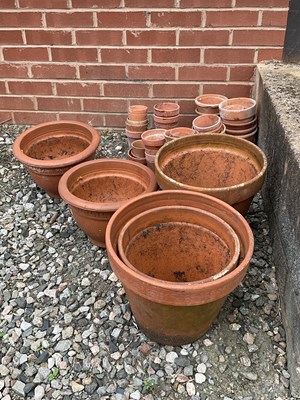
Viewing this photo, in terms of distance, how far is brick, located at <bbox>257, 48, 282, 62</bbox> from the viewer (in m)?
2.58

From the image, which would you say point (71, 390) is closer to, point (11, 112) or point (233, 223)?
point (233, 223)

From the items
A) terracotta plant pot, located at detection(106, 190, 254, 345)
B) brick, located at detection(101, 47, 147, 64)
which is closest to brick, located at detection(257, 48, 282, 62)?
brick, located at detection(101, 47, 147, 64)

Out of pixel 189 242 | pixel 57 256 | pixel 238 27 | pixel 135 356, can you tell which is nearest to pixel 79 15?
pixel 238 27

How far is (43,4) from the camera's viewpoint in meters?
2.60

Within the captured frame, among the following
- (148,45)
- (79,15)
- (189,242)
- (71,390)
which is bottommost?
(71,390)

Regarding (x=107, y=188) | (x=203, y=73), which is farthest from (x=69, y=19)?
(x=107, y=188)

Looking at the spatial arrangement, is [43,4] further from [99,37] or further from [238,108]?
[238,108]

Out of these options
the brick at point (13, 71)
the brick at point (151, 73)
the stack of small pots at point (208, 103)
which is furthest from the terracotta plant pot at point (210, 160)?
the brick at point (13, 71)

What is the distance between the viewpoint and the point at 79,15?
2600 mm

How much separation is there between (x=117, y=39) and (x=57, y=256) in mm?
1324

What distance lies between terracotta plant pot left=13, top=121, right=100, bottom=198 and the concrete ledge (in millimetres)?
925

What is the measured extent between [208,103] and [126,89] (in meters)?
0.52

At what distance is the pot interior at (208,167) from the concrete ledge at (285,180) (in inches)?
6.2

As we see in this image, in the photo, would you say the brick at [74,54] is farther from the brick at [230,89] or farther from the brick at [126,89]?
the brick at [230,89]
